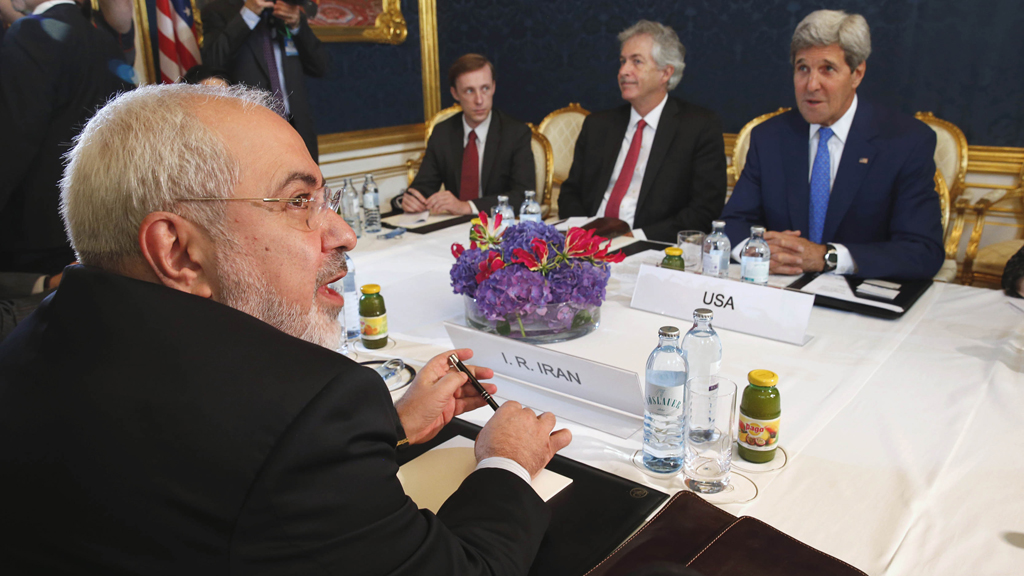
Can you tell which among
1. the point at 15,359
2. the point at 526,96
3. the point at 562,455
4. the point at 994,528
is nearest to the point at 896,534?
the point at 994,528

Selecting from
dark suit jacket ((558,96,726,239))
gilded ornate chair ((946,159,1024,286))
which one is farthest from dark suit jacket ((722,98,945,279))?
gilded ornate chair ((946,159,1024,286))

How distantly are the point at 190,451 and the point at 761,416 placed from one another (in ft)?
2.66

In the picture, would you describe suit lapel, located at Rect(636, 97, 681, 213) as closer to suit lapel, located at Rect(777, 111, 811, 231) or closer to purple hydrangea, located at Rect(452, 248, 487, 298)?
suit lapel, located at Rect(777, 111, 811, 231)

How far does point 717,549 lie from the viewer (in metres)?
0.86

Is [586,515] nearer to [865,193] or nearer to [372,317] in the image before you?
[372,317]

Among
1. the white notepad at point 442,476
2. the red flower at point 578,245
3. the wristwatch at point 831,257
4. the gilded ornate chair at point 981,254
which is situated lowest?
the gilded ornate chair at point 981,254

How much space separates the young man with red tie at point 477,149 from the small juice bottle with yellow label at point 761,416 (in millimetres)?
2494

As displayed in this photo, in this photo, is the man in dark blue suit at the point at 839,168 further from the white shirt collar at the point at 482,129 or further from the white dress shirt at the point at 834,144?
the white shirt collar at the point at 482,129

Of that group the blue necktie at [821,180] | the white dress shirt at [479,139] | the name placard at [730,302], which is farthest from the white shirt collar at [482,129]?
the name placard at [730,302]

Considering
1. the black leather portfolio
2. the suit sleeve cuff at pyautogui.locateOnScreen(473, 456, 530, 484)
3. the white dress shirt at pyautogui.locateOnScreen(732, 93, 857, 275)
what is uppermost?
the white dress shirt at pyautogui.locateOnScreen(732, 93, 857, 275)

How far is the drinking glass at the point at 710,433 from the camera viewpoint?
1.03m

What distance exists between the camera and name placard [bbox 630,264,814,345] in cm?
152

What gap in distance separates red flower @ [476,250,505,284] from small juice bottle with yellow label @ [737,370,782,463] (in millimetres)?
650

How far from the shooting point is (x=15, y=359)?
76 centimetres
